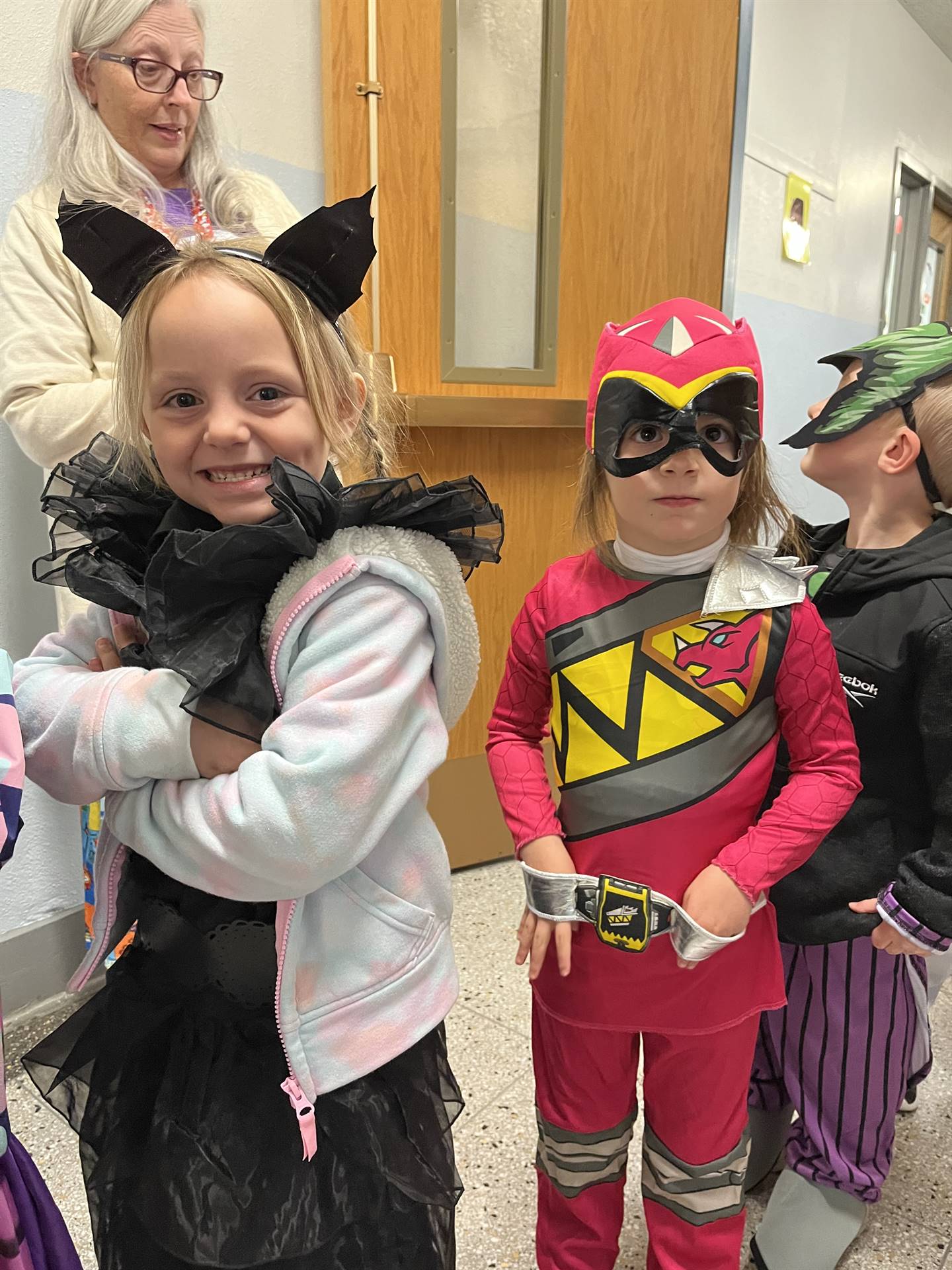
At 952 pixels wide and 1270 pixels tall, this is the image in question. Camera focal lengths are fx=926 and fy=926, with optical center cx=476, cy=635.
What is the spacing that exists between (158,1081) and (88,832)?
0.82 metres

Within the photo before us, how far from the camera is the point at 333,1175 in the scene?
0.72m

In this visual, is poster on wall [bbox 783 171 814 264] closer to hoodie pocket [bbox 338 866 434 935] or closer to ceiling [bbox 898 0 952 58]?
ceiling [bbox 898 0 952 58]

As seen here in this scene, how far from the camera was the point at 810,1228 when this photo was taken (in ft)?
3.91

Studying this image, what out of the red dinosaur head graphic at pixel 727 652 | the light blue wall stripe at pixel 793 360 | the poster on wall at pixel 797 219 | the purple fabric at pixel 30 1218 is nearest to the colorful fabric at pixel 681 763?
the red dinosaur head graphic at pixel 727 652

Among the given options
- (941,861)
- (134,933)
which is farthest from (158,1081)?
(941,861)

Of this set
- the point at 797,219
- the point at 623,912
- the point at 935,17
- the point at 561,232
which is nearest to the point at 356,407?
the point at 623,912

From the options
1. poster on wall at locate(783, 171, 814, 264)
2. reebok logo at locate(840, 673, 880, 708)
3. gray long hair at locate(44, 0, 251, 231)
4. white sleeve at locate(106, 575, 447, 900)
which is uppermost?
poster on wall at locate(783, 171, 814, 264)

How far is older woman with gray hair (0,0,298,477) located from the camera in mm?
1293

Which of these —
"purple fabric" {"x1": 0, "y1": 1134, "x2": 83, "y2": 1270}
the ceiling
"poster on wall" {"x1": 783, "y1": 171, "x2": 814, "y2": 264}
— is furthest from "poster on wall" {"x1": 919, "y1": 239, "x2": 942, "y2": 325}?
"purple fabric" {"x1": 0, "y1": 1134, "x2": 83, "y2": 1270}

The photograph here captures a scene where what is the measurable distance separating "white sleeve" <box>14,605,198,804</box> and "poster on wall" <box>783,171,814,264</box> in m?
3.13

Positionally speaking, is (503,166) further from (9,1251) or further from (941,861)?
(9,1251)

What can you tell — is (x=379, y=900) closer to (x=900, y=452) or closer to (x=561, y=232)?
(x=900, y=452)

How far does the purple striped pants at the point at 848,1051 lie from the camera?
1164mm

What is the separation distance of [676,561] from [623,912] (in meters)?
0.35
